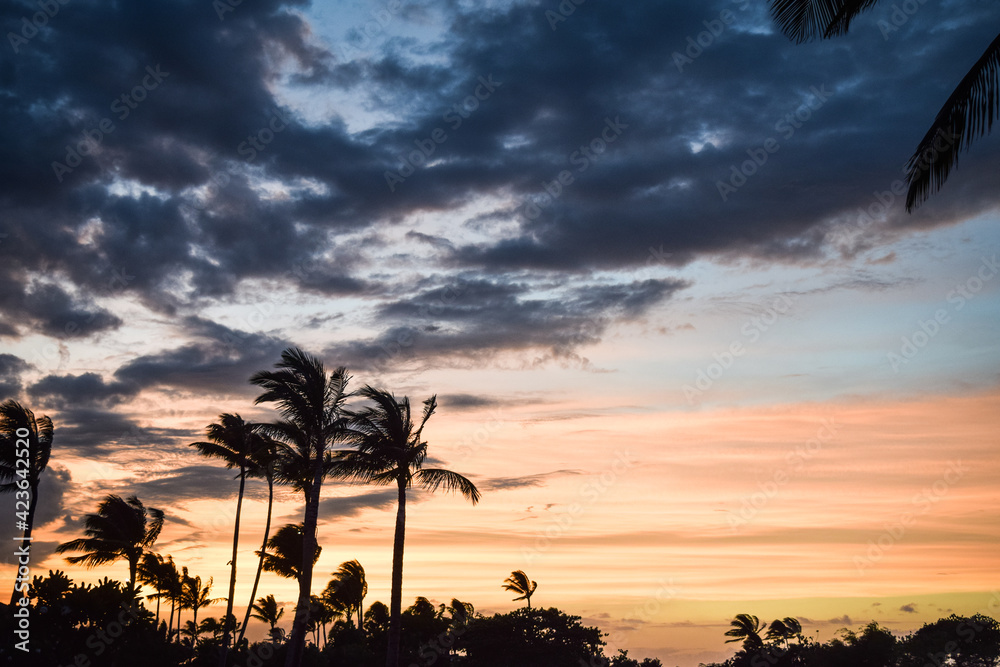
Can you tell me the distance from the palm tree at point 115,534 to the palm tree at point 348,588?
2478 centimetres

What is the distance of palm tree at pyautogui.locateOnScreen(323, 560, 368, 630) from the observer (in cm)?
7212

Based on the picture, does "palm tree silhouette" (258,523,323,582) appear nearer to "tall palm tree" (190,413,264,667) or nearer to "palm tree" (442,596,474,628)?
"tall palm tree" (190,413,264,667)

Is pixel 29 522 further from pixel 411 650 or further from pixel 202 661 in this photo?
pixel 411 650

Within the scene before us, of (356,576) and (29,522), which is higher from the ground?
(29,522)

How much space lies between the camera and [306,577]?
1218 inches

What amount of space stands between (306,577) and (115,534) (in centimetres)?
2516

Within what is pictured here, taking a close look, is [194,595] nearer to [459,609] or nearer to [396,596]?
[459,609]

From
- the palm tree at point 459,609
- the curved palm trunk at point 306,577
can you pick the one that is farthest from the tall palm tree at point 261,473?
the palm tree at point 459,609

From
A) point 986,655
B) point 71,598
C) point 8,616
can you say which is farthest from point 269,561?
point 986,655

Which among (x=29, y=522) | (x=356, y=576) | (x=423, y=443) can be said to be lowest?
(x=356, y=576)

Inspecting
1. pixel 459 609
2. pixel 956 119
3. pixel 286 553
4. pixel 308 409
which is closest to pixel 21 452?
pixel 308 409

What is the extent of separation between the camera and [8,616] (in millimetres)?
35969

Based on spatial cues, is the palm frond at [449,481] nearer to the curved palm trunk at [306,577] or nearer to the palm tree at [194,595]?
the curved palm trunk at [306,577]

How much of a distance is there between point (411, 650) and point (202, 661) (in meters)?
18.6
